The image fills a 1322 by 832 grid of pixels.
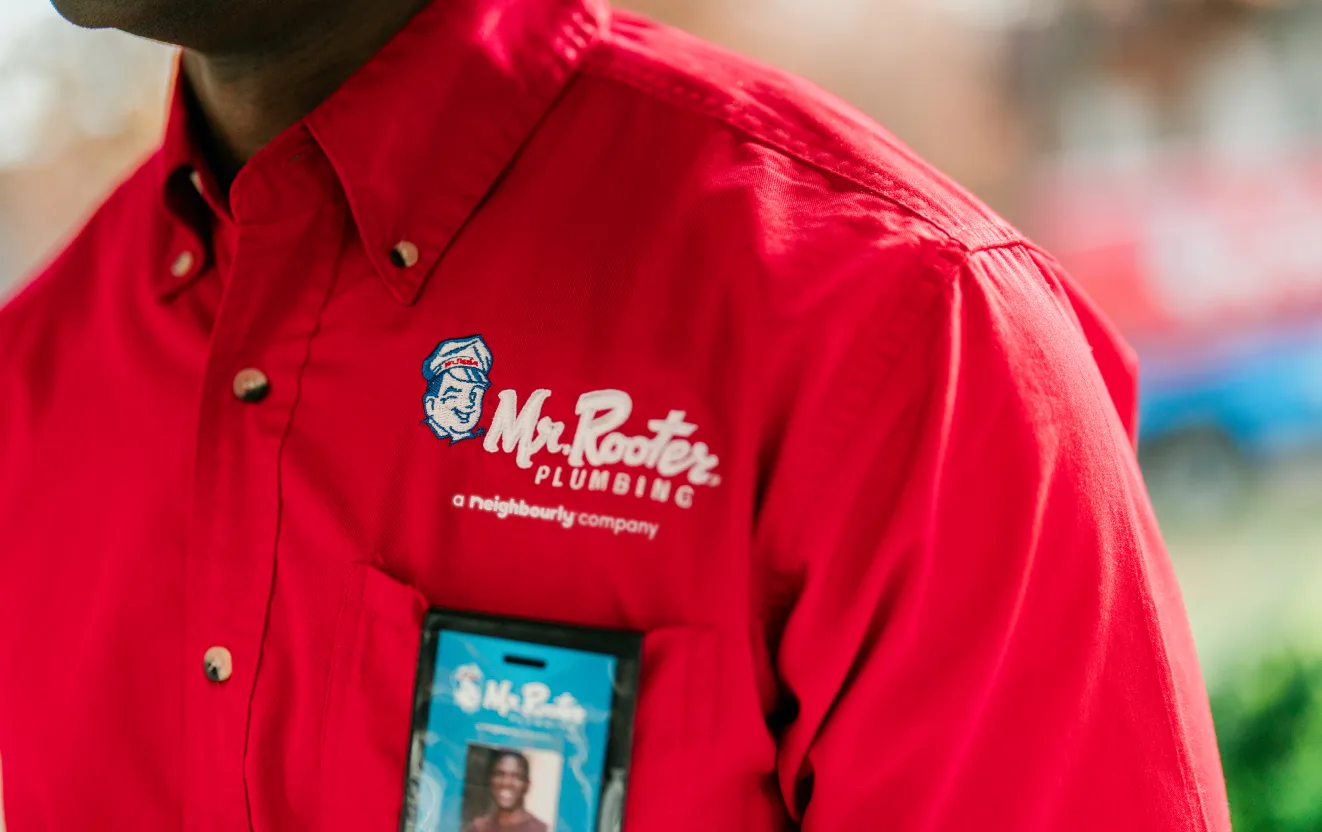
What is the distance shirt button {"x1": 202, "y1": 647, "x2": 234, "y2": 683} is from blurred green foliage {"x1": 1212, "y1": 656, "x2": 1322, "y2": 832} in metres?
1.87

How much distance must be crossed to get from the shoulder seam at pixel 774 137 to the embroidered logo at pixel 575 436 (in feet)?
0.65

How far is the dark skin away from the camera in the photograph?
0.85 metres

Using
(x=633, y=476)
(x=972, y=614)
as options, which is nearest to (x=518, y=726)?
(x=633, y=476)

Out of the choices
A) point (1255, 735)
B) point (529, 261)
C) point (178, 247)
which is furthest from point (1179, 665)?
point (1255, 735)

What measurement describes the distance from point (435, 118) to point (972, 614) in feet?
1.65

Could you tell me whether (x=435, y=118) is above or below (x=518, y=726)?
above

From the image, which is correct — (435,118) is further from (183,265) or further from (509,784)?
(509,784)

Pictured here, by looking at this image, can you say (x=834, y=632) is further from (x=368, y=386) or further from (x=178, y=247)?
(x=178, y=247)

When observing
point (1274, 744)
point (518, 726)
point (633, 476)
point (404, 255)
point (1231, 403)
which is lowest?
point (1274, 744)

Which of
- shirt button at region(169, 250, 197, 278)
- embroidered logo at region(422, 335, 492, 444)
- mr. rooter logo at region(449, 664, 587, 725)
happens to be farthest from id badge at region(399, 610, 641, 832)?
shirt button at region(169, 250, 197, 278)

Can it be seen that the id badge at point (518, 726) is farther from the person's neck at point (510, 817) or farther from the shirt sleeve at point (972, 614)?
the shirt sleeve at point (972, 614)

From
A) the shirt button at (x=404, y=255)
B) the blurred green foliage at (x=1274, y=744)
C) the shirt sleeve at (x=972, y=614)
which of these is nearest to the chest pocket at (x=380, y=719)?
the shirt sleeve at (x=972, y=614)

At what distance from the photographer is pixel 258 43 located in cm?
90

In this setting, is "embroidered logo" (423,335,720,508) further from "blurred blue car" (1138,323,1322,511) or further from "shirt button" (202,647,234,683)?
"blurred blue car" (1138,323,1322,511)
